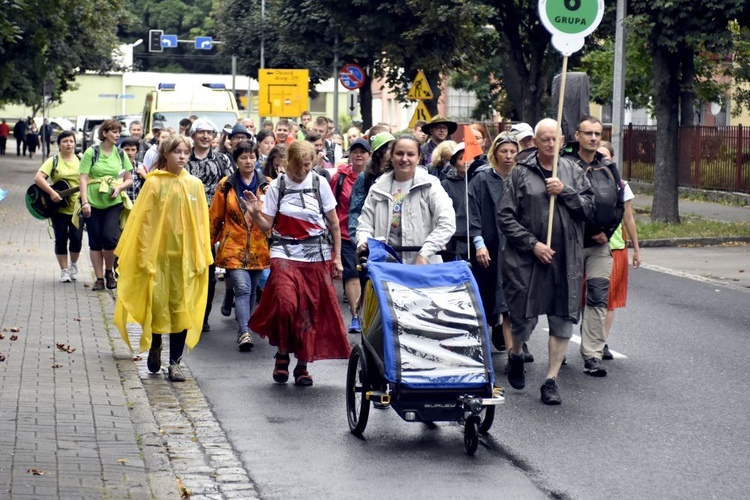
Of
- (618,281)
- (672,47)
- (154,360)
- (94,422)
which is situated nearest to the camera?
(94,422)

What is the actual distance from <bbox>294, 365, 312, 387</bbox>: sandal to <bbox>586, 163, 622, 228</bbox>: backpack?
224 cm

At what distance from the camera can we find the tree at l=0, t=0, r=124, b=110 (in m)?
26.0

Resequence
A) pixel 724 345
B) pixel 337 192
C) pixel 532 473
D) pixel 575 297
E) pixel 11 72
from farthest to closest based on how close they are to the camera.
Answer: pixel 11 72 → pixel 337 192 → pixel 724 345 → pixel 575 297 → pixel 532 473

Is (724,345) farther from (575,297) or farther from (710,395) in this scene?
(575,297)

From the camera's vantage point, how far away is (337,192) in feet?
41.1

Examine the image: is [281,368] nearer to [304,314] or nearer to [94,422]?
[304,314]

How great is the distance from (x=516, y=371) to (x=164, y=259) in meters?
2.54

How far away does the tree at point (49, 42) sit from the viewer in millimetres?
25961

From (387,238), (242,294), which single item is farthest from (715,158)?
(387,238)

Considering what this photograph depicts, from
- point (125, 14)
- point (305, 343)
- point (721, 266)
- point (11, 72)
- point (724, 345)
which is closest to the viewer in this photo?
point (305, 343)

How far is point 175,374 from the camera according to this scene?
30.7ft

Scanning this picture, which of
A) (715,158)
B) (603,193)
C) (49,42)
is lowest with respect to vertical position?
(603,193)

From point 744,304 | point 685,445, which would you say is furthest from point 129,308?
point 744,304

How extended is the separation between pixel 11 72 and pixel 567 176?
30392mm
